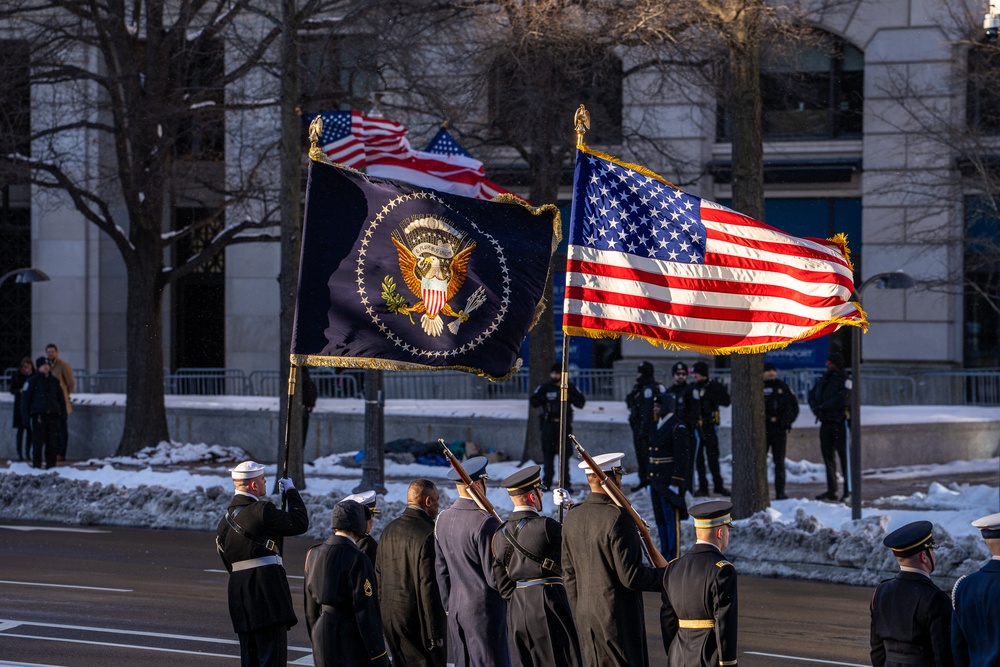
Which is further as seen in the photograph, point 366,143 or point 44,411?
point 44,411

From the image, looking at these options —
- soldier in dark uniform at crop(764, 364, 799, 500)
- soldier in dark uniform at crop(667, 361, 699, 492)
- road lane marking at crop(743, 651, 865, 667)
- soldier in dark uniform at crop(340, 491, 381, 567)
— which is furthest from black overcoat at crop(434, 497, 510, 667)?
soldier in dark uniform at crop(764, 364, 799, 500)

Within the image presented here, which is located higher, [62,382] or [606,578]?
[62,382]

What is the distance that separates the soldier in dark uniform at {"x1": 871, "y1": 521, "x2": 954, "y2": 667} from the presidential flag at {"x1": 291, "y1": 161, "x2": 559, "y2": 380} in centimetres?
406

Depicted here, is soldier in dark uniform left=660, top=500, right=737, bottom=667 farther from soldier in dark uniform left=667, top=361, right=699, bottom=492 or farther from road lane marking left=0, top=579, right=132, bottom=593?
soldier in dark uniform left=667, top=361, right=699, bottom=492

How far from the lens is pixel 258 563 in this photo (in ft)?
28.6

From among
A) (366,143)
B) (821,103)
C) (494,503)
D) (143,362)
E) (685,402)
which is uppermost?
(821,103)

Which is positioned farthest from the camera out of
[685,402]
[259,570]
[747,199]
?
[685,402]

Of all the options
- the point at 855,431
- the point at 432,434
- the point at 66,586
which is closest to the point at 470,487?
the point at 66,586

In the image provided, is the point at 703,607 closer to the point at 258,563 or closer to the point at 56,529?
the point at 258,563

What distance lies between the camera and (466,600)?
28.1ft

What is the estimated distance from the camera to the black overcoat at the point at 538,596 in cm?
820

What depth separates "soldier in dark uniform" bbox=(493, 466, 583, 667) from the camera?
8.20 meters

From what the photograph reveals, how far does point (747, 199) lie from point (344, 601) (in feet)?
31.7

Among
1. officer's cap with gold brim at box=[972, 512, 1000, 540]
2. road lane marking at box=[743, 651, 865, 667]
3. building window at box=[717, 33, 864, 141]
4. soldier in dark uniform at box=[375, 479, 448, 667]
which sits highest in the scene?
building window at box=[717, 33, 864, 141]
